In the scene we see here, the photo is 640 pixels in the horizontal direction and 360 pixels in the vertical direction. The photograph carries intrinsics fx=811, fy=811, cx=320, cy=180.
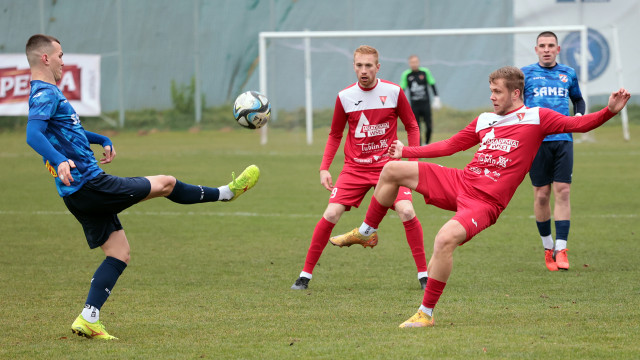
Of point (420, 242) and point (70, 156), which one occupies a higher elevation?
point (70, 156)

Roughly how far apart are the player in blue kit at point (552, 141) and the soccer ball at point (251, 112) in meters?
2.78

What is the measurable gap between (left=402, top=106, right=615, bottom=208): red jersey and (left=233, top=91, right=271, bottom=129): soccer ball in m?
1.87

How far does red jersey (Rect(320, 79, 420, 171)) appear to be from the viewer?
24.0ft

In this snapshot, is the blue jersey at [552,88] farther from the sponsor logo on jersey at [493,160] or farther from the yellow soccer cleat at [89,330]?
the yellow soccer cleat at [89,330]

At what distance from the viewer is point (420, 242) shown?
23.9ft

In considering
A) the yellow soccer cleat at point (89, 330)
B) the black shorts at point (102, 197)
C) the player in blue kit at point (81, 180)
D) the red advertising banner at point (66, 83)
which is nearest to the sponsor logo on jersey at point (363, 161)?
the player in blue kit at point (81, 180)

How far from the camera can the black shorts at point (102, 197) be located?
17.4 feet

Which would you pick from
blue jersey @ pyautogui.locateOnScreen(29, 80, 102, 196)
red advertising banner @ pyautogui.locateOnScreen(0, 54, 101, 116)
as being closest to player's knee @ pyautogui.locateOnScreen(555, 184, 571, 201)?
blue jersey @ pyautogui.locateOnScreen(29, 80, 102, 196)

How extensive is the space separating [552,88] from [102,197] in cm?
481

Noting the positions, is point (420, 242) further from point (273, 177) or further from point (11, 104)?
point (11, 104)

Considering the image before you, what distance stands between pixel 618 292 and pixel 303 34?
17.4 m

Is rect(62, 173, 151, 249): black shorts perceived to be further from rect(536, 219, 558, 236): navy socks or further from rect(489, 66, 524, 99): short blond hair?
rect(536, 219, 558, 236): navy socks

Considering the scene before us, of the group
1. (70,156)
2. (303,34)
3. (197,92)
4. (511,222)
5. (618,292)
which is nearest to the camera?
(70,156)

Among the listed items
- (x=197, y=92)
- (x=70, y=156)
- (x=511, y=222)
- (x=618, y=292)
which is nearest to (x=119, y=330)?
(x=70, y=156)
